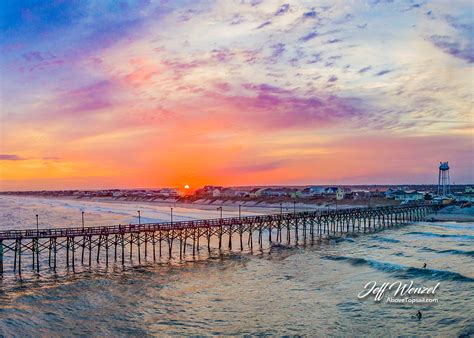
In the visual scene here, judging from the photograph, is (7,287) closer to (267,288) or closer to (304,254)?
(267,288)

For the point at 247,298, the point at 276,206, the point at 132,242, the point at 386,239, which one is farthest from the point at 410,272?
the point at 276,206

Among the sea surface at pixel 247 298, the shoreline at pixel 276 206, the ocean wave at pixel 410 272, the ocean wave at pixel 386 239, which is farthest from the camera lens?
the shoreline at pixel 276 206

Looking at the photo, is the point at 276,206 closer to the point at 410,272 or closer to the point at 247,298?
the point at 410,272

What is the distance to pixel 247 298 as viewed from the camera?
30750 millimetres

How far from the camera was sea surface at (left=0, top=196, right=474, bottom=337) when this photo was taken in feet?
81.9

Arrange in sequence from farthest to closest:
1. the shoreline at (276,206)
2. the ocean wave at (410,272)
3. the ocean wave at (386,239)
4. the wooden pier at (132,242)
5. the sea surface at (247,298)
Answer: the shoreline at (276,206) < the ocean wave at (386,239) < the wooden pier at (132,242) < the ocean wave at (410,272) < the sea surface at (247,298)

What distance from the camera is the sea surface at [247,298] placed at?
982 inches

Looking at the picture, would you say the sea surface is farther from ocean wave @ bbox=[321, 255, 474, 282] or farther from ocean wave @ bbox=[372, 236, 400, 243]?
ocean wave @ bbox=[372, 236, 400, 243]

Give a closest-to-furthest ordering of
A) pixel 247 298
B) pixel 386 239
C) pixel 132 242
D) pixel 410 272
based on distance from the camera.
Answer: pixel 247 298 < pixel 410 272 < pixel 132 242 < pixel 386 239

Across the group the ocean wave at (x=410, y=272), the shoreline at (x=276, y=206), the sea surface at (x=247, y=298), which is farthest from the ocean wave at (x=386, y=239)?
the shoreline at (x=276, y=206)

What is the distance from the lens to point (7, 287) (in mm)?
34281

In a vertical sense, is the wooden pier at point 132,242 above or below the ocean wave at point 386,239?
above

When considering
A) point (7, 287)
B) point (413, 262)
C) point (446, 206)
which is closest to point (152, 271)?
point (7, 287)

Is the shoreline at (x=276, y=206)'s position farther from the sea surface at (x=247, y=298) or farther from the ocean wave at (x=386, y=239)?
the sea surface at (x=247, y=298)
